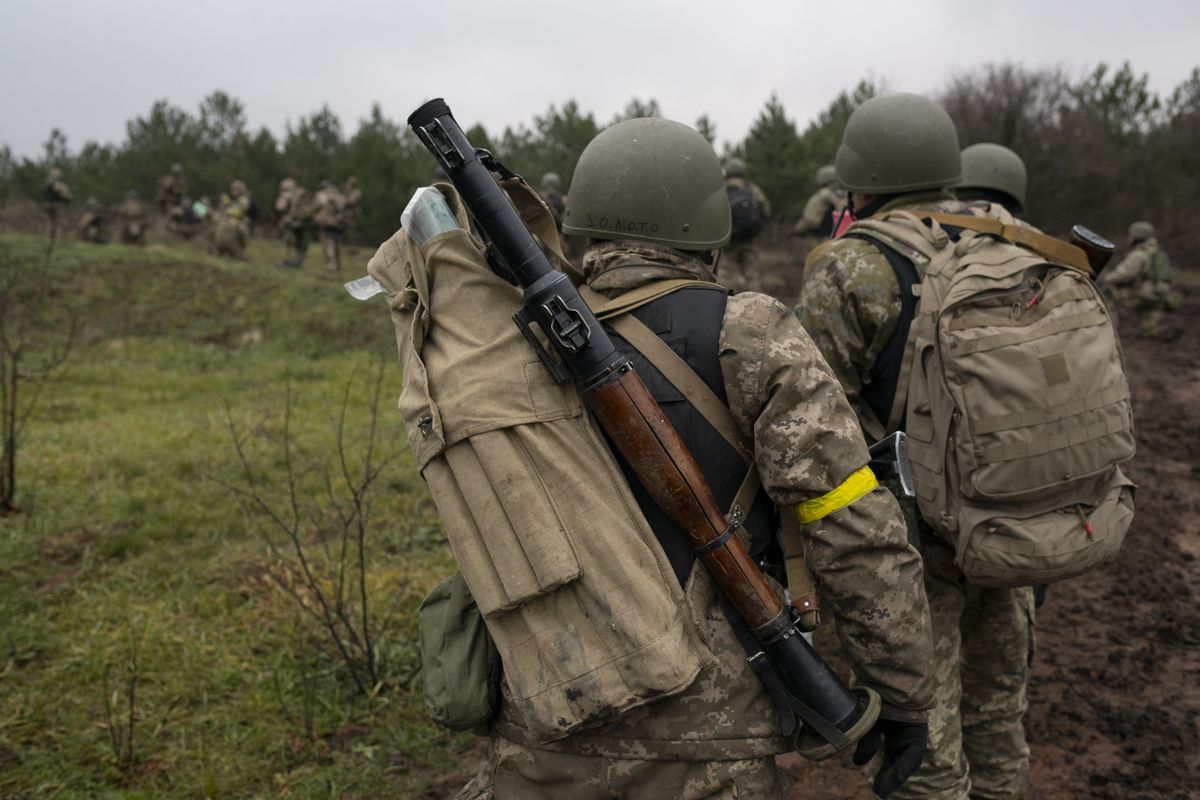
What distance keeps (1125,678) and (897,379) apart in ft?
7.91

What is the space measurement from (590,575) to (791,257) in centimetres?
1897

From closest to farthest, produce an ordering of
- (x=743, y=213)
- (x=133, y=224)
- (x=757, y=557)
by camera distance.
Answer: (x=757, y=557) → (x=743, y=213) → (x=133, y=224)

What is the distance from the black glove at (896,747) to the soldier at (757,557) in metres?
0.04

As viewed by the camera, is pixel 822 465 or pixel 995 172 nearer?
pixel 822 465

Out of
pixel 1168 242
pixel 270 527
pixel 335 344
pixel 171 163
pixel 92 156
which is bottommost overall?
pixel 1168 242

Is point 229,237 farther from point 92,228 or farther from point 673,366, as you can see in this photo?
point 673,366

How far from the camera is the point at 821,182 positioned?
12633 millimetres

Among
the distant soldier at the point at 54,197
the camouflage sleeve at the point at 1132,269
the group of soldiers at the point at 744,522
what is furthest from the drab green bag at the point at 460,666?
the distant soldier at the point at 54,197

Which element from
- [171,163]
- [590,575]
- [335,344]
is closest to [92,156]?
[171,163]

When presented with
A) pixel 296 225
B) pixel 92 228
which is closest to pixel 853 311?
pixel 296 225

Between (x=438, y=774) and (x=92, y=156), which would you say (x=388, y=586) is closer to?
(x=438, y=774)

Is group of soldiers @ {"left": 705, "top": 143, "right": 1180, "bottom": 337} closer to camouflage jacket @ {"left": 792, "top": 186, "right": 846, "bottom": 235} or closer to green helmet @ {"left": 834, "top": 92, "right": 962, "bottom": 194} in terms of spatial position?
camouflage jacket @ {"left": 792, "top": 186, "right": 846, "bottom": 235}

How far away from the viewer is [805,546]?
6.23 ft

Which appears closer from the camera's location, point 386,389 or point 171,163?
point 386,389
